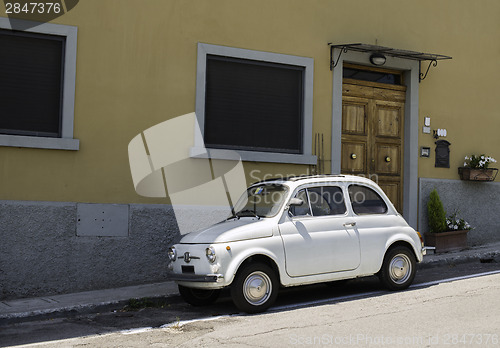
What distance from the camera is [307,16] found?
11289 mm

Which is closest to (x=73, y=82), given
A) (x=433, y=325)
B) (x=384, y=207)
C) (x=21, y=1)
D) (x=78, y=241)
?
(x=21, y=1)

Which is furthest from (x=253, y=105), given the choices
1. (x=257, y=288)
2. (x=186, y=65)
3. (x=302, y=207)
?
(x=257, y=288)

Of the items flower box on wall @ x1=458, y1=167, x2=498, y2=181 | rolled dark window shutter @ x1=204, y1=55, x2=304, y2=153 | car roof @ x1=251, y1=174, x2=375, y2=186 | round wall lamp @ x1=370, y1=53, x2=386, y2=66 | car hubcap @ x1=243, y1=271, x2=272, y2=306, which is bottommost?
car hubcap @ x1=243, y1=271, x2=272, y2=306

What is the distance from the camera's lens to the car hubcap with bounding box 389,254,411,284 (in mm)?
8406

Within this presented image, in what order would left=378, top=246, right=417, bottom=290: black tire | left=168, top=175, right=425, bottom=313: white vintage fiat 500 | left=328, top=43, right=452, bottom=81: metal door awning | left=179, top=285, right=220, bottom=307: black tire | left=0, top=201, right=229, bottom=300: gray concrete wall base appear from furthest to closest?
left=328, top=43, right=452, bottom=81: metal door awning
left=0, top=201, right=229, bottom=300: gray concrete wall base
left=378, top=246, right=417, bottom=290: black tire
left=179, top=285, right=220, bottom=307: black tire
left=168, top=175, right=425, bottom=313: white vintage fiat 500

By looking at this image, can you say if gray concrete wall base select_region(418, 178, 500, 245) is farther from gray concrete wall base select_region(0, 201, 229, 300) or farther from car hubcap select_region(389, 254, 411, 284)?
gray concrete wall base select_region(0, 201, 229, 300)

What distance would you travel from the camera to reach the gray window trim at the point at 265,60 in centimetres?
1027

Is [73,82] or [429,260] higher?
[73,82]

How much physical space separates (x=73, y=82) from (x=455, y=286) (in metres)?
6.51

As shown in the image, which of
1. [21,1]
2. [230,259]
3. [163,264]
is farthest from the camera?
[163,264]

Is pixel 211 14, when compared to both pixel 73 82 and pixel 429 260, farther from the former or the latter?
pixel 429 260

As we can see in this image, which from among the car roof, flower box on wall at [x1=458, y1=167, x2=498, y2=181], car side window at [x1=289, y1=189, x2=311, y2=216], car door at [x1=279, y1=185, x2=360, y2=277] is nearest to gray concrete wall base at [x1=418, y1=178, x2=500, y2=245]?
flower box on wall at [x1=458, y1=167, x2=498, y2=181]

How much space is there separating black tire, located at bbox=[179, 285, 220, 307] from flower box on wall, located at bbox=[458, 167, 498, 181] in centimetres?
681

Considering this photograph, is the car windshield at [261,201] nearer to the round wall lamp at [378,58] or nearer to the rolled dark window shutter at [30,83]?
the rolled dark window shutter at [30,83]
